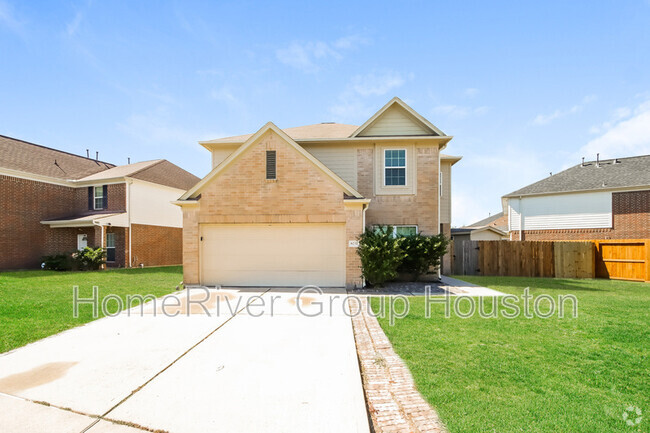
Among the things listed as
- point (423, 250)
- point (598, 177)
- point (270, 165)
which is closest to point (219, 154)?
point (270, 165)

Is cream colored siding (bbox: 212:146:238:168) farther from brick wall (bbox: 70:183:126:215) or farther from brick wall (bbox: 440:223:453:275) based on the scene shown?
brick wall (bbox: 440:223:453:275)

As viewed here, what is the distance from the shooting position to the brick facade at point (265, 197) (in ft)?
36.8

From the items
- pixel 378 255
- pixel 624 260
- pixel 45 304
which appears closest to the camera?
pixel 45 304

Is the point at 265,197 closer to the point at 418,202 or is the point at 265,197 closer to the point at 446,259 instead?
the point at 418,202

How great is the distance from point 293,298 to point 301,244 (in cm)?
268

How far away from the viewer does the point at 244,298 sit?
9.15 m

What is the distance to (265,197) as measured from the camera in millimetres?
11383

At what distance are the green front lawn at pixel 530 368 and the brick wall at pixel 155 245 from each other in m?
18.2

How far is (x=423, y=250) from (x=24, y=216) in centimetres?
2201

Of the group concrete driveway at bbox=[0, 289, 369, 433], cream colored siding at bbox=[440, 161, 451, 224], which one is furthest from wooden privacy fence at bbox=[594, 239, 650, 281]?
concrete driveway at bbox=[0, 289, 369, 433]

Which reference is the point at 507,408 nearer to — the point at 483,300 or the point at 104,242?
the point at 483,300

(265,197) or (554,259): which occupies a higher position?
(265,197)

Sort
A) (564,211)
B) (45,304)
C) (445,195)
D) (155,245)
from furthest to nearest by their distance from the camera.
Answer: (564,211)
(155,245)
(445,195)
(45,304)

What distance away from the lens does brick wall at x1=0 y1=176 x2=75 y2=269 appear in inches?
684
